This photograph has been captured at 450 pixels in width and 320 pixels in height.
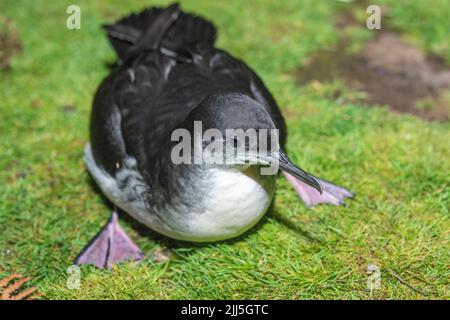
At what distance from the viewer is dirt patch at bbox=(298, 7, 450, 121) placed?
219 inches

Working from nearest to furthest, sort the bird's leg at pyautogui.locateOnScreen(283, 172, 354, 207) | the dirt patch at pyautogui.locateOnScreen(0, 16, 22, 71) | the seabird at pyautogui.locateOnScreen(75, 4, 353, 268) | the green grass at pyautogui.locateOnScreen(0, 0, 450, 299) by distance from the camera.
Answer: the seabird at pyautogui.locateOnScreen(75, 4, 353, 268), the green grass at pyautogui.locateOnScreen(0, 0, 450, 299), the bird's leg at pyautogui.locateOnScreen(283, 172, 354, 207), the dirt patch at pyautogui.locateOnScreen(0, 16, 22, 71)

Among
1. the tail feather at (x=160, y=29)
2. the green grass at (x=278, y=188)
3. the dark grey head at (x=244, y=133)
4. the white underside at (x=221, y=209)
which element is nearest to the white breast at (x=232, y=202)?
the white underside at (x=221, y=209)

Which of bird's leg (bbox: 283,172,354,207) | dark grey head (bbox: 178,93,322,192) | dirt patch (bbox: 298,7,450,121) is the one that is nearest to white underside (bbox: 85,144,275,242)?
dark grey head (bbox: 178,93,322,192)

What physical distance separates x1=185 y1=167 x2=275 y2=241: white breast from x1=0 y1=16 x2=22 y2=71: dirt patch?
3294 millimetres

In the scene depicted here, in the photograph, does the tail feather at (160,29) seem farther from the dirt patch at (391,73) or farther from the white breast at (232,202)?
the white breast at (232,202)

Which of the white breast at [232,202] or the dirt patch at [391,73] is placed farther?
the dirt patch at [391,73]

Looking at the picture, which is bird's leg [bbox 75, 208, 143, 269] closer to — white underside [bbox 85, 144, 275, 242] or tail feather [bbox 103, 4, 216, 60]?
white underside [bbox 85, 144, 275, 242]

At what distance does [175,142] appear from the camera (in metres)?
3.62

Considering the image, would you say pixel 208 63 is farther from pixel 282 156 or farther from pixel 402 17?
pixel 402 17

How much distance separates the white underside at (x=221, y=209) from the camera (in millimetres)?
3457

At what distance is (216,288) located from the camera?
3.87 meters

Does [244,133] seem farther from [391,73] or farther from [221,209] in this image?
[391,73]

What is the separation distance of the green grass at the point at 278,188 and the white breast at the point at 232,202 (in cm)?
36
